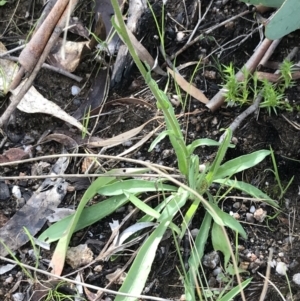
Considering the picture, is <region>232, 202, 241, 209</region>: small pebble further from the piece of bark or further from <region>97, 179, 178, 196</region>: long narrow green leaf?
the piece of bark

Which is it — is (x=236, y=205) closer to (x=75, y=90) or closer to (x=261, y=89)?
(x=261, y=89)

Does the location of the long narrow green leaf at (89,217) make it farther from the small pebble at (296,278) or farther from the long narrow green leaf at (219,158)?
the small pebble at (296,278)

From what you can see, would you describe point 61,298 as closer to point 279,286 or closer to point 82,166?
point 82,166

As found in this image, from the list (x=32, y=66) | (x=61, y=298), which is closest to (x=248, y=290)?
(x=61, y=298)

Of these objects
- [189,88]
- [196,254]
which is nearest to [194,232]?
[196,254]

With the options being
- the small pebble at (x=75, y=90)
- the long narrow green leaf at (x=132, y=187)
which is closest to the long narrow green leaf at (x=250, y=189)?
the long narrow green leaf at (x=132, y=187)

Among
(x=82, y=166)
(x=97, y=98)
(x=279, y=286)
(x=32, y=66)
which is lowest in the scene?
(x=279, y=286)

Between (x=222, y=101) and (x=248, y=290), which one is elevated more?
(x=222, y=101)
